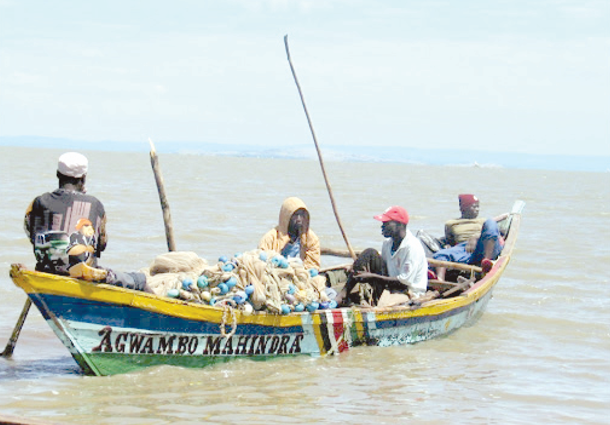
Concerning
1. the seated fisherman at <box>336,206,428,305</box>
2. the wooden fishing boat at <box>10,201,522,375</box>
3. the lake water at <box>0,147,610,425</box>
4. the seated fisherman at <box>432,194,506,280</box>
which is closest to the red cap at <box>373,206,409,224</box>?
the seated fisherman at <box>336,206,428,305</box>

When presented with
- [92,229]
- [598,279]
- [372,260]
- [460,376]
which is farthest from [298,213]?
[598,279]

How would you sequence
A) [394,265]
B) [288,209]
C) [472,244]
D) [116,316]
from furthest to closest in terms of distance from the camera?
[472,244] < [394,265] < [288,209] < [116,316]

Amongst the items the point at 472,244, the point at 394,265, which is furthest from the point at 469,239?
the point at 394,265

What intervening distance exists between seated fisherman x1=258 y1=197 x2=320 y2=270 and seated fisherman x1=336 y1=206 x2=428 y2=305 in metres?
0.42

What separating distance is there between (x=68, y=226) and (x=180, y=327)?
3.99 feet

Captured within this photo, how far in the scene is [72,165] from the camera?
6312 mm

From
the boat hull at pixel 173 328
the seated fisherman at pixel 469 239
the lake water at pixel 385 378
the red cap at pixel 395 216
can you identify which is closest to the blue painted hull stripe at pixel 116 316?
the boat hull at pixel 173 328

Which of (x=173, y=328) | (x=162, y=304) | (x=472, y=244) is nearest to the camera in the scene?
(x=162, y=304)

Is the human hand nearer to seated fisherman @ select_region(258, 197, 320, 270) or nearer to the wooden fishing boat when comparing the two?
the wooden fishing boat

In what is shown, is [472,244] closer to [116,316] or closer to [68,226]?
[116,316]

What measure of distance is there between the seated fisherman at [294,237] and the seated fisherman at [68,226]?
2.53 metres

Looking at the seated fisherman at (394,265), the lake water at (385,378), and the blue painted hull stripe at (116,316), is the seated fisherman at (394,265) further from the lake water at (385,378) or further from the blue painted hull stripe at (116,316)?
the blue painted hull stripe at (116,316)

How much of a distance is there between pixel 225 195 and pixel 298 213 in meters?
23.8

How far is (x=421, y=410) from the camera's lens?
22.8ft
